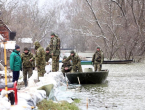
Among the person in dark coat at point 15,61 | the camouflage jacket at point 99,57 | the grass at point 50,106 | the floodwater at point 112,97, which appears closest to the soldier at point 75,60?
the floodwater at point 112,97

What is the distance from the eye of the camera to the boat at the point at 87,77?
571 inches

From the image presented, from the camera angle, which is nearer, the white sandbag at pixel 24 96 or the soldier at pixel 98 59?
the white sandbag at pixel 24 96

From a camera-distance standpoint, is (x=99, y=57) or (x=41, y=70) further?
(x=99, y=57)

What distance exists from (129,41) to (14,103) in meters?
31.4

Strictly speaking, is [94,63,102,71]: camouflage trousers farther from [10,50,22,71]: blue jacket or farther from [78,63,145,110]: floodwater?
[10,50,22,71]: blue jacket

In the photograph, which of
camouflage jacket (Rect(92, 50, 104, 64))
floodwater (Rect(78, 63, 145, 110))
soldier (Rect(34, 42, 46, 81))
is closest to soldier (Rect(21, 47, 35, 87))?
soldier (Rect(34, 42, 46, 81))

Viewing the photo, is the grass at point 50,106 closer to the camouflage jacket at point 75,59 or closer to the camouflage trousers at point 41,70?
the camouflage trousers at point 41,70

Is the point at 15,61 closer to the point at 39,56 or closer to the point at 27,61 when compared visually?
the point at 27,61

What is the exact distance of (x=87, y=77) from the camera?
14.7 metres

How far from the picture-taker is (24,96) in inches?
278

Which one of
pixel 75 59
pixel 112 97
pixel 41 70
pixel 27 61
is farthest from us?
pixel 75 59

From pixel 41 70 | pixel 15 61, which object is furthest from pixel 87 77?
pixel 15 61

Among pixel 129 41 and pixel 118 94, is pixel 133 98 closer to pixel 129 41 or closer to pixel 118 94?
pixel 118 94

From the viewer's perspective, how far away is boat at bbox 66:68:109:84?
47.6 feet
